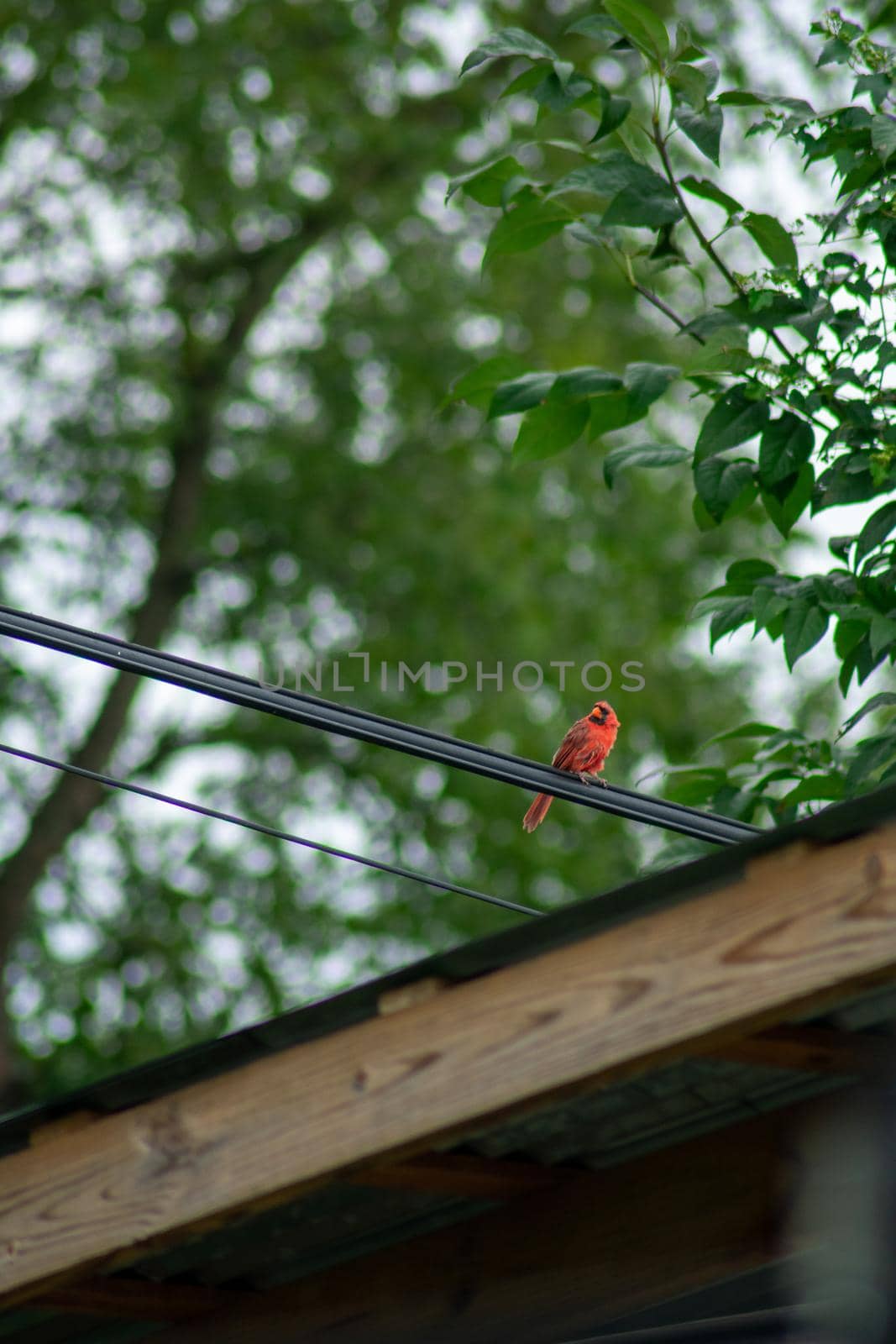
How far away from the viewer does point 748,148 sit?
41.5ft

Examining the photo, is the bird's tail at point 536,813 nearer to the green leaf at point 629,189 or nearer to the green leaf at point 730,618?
the green leaf at point 730,618

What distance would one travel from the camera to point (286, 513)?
44.8 feet

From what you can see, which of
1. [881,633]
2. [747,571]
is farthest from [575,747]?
[881,633]

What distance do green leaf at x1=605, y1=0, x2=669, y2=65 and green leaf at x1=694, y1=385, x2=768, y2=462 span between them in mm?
744

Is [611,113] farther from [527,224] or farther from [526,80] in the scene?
[527,224]

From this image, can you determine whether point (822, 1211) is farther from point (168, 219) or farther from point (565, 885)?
point (168, 219)

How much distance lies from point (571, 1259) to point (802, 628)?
1.40 meters

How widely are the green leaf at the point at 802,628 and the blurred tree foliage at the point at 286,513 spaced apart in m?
9.24

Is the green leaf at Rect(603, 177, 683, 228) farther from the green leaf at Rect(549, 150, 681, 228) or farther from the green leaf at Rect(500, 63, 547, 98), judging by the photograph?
the green leaf at Rect(500, 63, 547, 98)

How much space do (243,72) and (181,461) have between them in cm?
304

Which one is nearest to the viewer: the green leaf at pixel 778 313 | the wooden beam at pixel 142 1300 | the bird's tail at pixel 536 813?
the wooden beam at pixel 142 1300

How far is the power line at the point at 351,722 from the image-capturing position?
3424 mm

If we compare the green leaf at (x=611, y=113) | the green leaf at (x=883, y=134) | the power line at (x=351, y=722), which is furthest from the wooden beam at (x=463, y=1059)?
the green leaf at (x=611, y=113)

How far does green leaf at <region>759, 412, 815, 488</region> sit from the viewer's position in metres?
3.75
